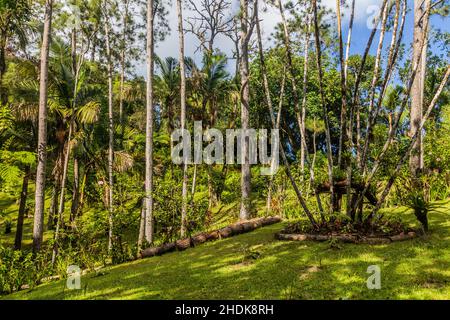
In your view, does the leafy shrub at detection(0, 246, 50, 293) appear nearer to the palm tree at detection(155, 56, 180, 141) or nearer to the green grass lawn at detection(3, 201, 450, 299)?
the green grass lawn at detection(3, 201, 450, 299)

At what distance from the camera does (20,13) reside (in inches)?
548

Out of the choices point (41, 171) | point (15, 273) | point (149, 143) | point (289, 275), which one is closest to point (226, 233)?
point (149, 143)

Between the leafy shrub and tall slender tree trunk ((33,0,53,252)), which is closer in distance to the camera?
the leafy shrub

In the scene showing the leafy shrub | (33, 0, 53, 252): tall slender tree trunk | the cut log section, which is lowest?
the leafy shrub

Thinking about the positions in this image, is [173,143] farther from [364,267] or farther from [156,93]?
[364,267]

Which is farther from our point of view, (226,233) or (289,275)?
(226,233)

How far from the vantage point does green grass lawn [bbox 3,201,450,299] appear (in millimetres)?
4797

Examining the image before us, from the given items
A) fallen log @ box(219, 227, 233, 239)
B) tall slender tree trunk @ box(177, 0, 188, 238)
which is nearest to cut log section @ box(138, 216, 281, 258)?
fallen log @ box(219, 227, 233, 239)

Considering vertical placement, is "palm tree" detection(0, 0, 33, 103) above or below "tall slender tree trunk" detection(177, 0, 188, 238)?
above

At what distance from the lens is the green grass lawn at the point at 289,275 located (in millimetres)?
4797

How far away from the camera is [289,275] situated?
18.5 ft

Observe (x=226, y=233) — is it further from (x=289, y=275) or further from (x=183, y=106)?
(x=183, y=106)

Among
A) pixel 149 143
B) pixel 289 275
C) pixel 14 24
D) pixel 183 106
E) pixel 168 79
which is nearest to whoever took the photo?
pixel 289 275
